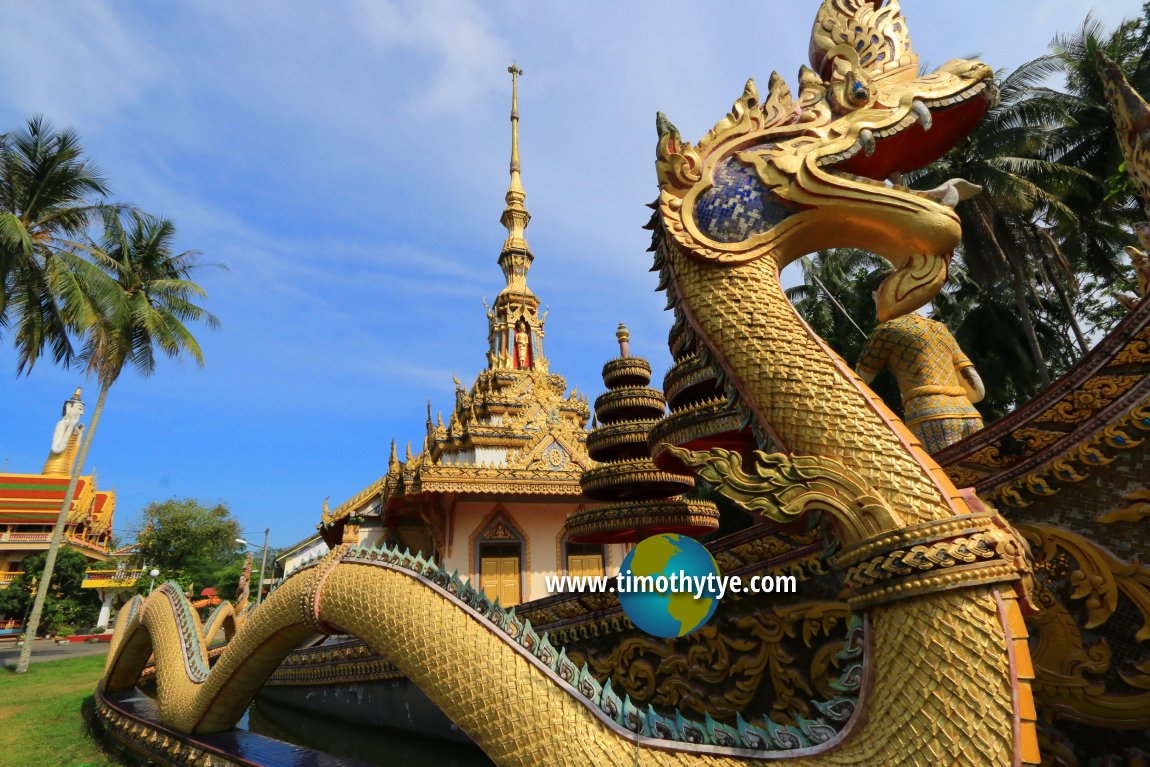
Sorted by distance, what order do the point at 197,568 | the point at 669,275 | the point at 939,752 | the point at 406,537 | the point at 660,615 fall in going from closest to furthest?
the point at 939,752 < the point at 660,615 < the point at 669,275 < the point at 406,537 < the point at 197,568

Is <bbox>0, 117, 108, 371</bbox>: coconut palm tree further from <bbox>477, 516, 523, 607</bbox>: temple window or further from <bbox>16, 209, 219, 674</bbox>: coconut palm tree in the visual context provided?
<bbox>477, 516, 523, 607</bbox>: temple window

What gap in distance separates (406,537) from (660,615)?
17533 mm

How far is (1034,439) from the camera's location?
106 inches

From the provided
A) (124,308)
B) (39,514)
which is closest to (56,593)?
(39,514)

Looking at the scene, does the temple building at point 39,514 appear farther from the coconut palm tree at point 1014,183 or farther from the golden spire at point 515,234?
the coconut palm tree at point 1014,183

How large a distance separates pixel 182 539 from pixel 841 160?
3612cm

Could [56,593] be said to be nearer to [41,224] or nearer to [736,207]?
[41,224]

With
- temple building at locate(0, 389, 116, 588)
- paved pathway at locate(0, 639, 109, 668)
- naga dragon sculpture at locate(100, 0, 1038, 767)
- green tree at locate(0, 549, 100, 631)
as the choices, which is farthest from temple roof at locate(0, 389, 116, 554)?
naga dragon sculpture at locate(100, 0, 1038, 767)

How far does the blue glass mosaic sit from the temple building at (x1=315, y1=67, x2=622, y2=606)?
9485 millimetres

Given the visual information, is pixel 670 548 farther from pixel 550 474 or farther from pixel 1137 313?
pixel 550 474

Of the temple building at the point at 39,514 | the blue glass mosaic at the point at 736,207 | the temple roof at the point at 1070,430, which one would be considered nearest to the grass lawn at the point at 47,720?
the blue glass mosaic at the point at 736,207

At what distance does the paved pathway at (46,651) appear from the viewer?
1480 centimetres

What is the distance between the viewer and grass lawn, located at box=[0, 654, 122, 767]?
5207mm

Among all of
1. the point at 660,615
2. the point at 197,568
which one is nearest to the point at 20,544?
the point at 197,568
